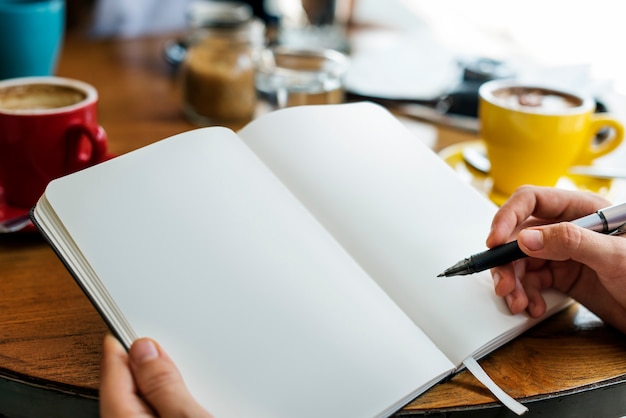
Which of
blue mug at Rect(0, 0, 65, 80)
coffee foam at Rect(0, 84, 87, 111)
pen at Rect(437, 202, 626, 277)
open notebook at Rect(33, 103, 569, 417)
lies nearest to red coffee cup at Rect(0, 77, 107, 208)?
coffee foam at Rect(0, 84, 87, 111)

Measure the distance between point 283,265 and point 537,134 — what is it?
0.44 m

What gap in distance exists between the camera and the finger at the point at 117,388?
0.45 m

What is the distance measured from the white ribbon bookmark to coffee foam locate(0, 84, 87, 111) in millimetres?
534

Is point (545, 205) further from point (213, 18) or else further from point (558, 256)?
point (213, 18)

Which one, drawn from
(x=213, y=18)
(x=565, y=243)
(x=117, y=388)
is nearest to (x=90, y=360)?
(x=117, y=388)

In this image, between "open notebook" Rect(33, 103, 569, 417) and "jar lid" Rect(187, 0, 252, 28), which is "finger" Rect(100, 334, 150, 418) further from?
"jar lid" Rect(187, 0, 252, 28)

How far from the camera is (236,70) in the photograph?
103cm

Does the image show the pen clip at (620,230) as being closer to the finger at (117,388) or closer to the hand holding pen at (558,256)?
the hand holding pen at (558,256)

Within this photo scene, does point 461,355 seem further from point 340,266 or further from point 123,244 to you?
point 123,244

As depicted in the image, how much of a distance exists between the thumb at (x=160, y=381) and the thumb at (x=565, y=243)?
0.29 m

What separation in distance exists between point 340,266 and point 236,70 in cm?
53

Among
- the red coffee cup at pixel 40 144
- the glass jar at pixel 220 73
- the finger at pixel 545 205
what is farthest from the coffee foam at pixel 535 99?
the red coffee cup at pixel 40 144

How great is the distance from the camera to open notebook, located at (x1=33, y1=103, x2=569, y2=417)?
0.50 metres

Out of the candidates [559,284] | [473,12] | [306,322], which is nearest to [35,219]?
[306,322]
